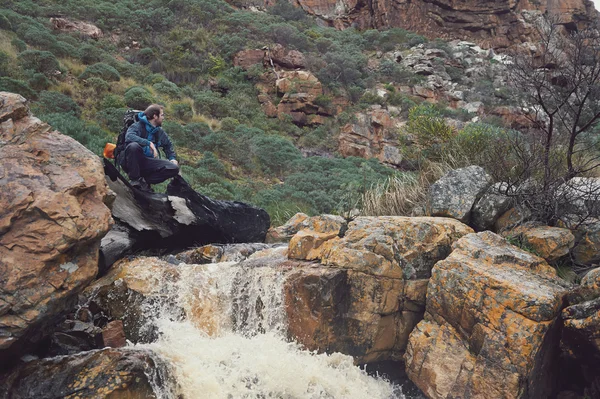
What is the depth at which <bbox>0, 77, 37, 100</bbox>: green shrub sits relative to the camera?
33.9ft

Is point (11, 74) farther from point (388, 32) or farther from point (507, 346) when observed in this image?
point (388, 32)

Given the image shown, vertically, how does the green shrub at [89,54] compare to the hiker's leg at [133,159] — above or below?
above

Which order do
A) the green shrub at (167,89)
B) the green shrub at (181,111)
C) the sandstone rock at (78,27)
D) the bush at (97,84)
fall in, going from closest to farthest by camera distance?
1. the bush at (97,84)
2. the green shrub at (181,111)
3. the green shrub at (167,89)
4. the sandstone rock at (78,27)

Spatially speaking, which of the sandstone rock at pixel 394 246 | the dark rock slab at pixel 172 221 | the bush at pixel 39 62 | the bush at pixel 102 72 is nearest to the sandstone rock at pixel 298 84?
the bush at pixel 102 72

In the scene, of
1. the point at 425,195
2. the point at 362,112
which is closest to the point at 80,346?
the point at 425,195

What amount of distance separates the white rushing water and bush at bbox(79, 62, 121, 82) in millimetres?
11979

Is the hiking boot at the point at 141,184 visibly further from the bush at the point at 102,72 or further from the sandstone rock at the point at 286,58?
the sandstone rock at the point at 286,58

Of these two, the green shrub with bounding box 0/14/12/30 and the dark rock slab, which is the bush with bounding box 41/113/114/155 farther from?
the green shrub with bounding box 0/14/12/30

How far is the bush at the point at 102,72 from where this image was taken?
13.7 metres

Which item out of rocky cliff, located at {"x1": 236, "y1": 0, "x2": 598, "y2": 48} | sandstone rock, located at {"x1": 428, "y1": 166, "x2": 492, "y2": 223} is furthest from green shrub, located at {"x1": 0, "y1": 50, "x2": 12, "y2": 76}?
rocky cliff, located at {"x1": 236, "y1": 0, "x2": 598, "y2": 48}

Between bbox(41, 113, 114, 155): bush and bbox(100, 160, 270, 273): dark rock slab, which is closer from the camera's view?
bbox(100, 160, 270, 273): dark rock slab

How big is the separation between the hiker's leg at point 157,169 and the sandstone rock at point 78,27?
1502 centimetres

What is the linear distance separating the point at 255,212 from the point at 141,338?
2907 millimetres

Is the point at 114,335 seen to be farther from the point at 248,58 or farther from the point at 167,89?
the point at 248,58
